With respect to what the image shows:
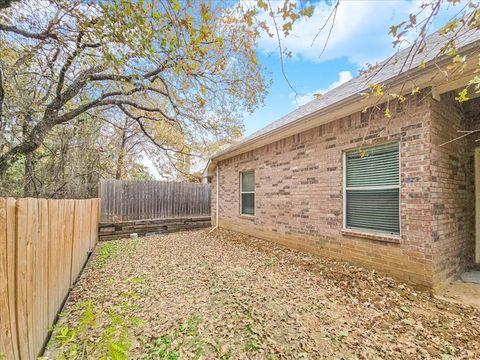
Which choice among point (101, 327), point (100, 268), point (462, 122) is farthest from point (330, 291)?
point (100, 268)

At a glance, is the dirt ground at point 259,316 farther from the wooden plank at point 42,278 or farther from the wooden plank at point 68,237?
the wooden plank at point 68,237

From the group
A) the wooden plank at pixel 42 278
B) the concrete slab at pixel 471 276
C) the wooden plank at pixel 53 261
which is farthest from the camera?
the concrete slab at pixel 471 276

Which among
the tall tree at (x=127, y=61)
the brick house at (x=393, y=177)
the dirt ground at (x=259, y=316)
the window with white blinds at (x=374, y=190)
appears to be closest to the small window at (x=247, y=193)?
the brick house at (x=393, y=177)

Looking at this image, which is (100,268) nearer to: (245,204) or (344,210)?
(245,204)

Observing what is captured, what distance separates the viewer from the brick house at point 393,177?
3.66m

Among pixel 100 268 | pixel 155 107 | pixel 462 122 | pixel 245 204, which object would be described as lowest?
pixel 100 268

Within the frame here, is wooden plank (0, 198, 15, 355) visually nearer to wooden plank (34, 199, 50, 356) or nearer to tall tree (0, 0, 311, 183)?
wooden plank (34, 199, 50, 356)

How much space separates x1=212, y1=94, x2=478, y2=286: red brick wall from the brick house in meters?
0.02

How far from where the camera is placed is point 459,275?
4.22m

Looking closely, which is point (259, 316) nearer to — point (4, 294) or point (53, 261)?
point (4, 294)

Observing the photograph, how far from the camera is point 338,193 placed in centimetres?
500

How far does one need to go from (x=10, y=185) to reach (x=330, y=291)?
12190 millimetres

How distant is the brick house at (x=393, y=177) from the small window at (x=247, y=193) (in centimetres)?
171

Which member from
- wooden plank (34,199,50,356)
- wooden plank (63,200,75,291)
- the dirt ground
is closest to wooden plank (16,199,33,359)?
wooden plank (34,199,50,356)
